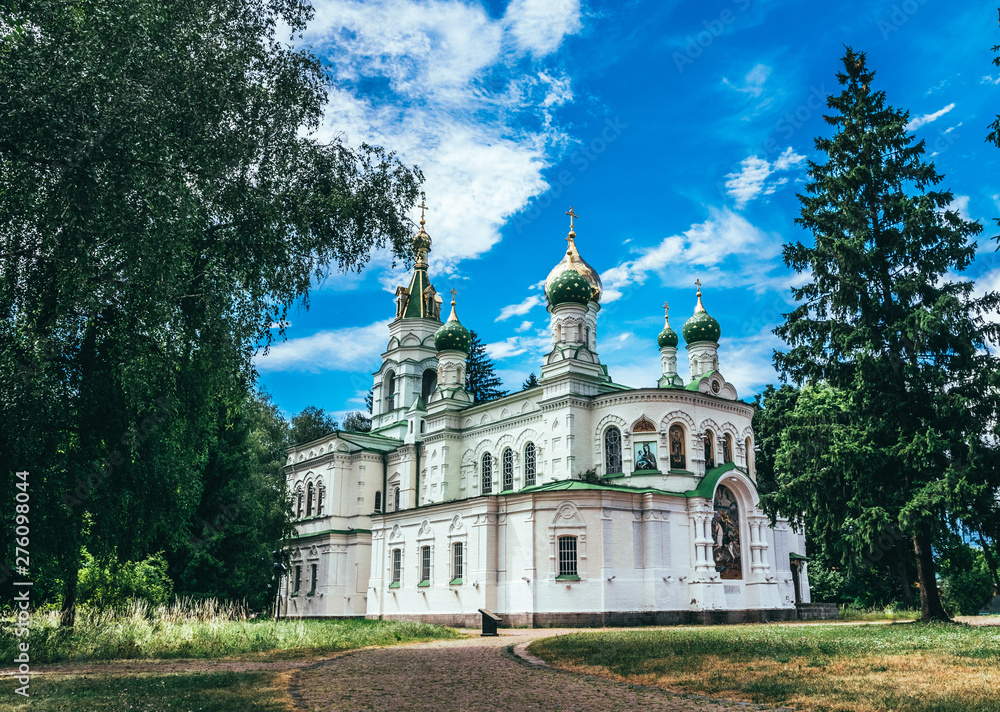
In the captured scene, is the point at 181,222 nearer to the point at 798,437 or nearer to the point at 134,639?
the point at 134,639

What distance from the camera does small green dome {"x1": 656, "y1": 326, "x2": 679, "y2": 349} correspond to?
3962 centimetres

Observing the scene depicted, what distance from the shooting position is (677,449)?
3058 cm

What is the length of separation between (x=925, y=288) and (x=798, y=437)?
475 cm

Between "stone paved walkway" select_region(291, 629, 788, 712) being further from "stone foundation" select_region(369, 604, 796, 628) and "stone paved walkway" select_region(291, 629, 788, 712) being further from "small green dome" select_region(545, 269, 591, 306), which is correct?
"small green dome" select_region(545, 269, 591, 306)

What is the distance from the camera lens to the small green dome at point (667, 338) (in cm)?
3962

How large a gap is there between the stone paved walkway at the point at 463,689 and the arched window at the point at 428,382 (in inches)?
1174

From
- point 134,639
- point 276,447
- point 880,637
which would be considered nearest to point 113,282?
point 134,639

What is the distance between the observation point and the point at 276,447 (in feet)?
116

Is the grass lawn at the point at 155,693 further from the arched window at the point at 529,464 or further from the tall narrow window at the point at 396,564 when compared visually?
the tall narrow window at the point at 396,564

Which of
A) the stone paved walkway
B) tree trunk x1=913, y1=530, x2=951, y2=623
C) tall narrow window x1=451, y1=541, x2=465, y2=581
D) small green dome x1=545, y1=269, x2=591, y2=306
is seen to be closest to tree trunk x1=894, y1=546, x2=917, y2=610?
tree trunk x1=913, y1=530, x2=951, y2=623

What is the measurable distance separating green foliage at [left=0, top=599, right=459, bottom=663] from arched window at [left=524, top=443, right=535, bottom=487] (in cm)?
1487

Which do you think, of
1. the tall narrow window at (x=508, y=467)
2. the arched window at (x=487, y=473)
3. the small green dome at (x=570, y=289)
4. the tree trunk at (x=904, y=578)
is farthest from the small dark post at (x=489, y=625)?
the tree trunk at (x=904, y=578)

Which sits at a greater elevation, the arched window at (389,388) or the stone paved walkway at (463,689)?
the arched window at (389,388)

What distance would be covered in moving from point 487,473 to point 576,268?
34.3 ft
